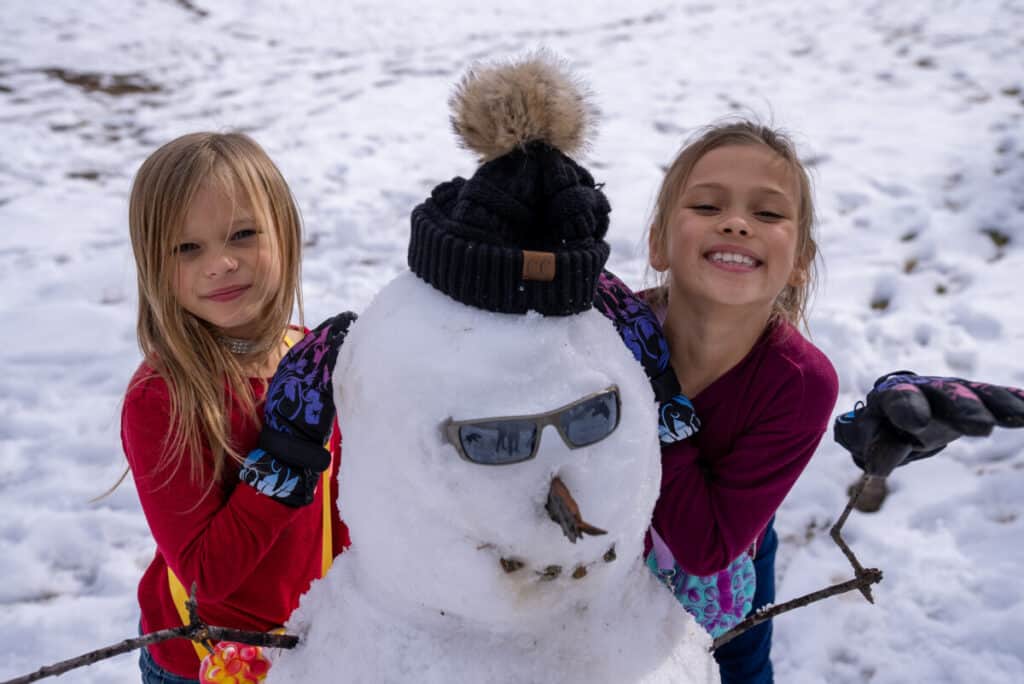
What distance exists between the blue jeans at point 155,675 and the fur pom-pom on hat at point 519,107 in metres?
1.23

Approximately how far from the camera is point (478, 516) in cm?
72

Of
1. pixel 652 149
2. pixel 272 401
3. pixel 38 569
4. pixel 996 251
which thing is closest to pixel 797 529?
pixel 272 401

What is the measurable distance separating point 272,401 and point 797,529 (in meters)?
1.77

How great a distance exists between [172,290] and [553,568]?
896 mm

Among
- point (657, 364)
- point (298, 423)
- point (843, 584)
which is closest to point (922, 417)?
point (843, 584)

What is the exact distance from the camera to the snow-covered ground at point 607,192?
6.46 feet

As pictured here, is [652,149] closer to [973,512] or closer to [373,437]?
[973,512]

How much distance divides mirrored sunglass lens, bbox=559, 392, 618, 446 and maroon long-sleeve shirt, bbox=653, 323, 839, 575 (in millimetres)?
347

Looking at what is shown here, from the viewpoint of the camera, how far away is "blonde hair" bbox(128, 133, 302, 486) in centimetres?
118

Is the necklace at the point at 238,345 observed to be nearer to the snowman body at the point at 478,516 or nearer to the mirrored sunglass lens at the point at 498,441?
the snowman body at the point at 478,516

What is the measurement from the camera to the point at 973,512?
7.08 ft

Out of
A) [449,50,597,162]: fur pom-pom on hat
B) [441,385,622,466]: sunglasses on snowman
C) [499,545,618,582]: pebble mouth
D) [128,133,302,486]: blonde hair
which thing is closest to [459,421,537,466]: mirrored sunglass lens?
[441,385,622,466]: sunglasses on snowman

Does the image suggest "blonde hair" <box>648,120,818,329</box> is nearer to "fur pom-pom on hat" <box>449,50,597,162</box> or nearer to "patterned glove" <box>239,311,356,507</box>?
"fur pom-pom on hat" <box>449,50,597,162</box>

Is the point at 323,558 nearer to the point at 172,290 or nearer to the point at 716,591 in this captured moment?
the point at 172,290
